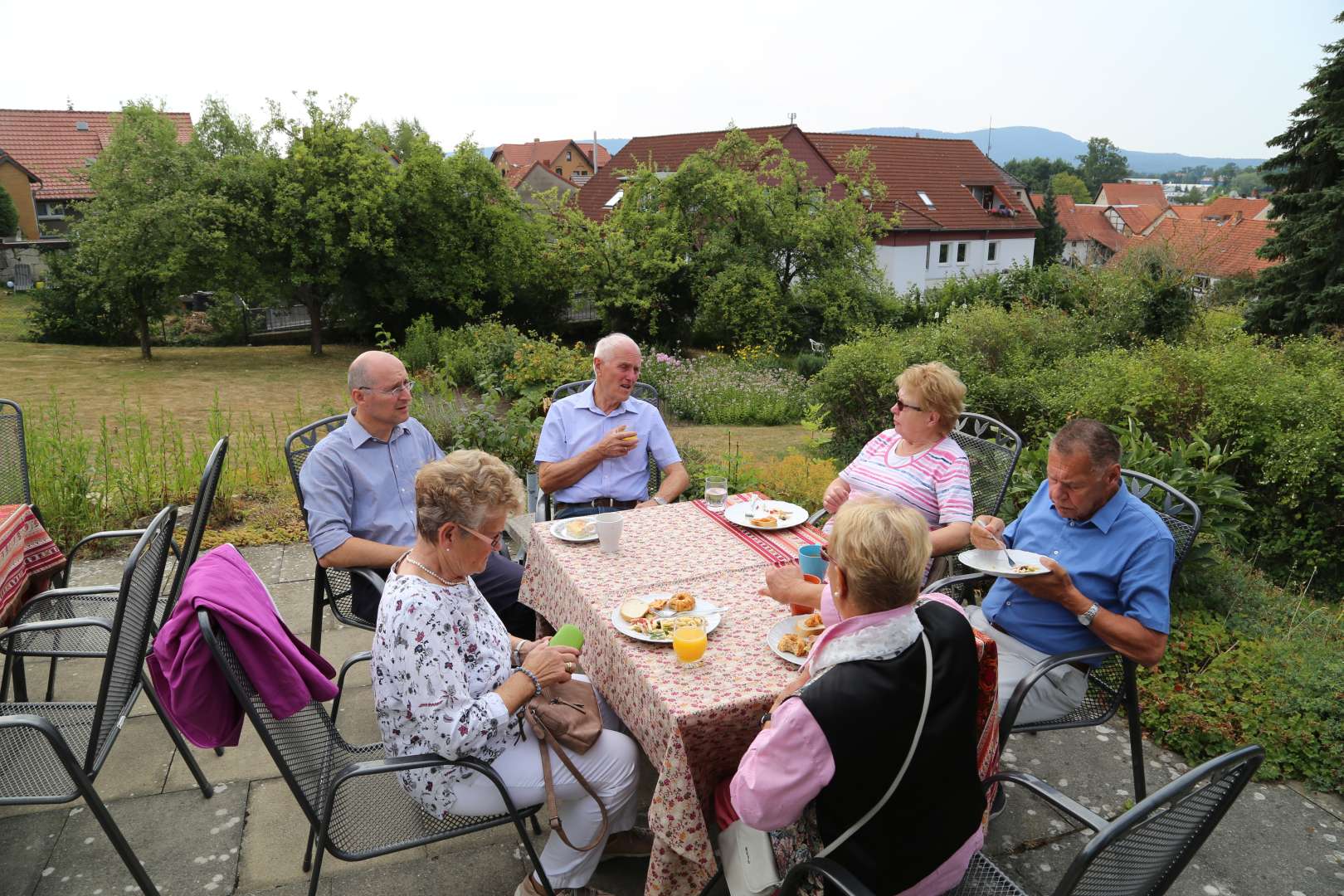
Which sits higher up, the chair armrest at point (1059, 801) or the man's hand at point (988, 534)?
the man's hand at point (988, 534)

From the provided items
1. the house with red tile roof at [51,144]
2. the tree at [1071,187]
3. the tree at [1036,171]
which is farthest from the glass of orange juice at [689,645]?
the tree at [1071,187]

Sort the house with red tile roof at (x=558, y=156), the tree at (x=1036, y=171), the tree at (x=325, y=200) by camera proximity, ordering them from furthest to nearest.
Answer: the tree at (x=1036, y=171), the house with red tile roof at (x=558, y=156), the tree at (x=325, y=200)

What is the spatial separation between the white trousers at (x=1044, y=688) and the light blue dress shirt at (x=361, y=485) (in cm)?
227

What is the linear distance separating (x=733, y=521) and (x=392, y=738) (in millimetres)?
1540

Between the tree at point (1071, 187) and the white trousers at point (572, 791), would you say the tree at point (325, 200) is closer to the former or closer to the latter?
the white trousers at point (572, 791)

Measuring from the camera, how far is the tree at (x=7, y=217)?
33938mm

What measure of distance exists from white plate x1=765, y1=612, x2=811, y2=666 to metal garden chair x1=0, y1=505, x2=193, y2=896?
1645 mm

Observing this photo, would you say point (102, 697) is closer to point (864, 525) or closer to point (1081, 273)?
point (864, 525)

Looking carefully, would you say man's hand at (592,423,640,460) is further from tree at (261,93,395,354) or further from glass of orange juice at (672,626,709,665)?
tree at (261,93,395,354)

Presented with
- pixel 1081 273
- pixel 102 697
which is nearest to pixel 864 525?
pixel 102 697

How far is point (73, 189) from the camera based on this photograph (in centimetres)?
3806

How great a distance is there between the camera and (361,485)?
3371 millimetres

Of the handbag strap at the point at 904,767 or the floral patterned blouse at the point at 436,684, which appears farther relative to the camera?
the floral patterned blouse at the point at 436,684

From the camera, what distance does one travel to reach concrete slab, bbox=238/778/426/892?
2.53 meters
